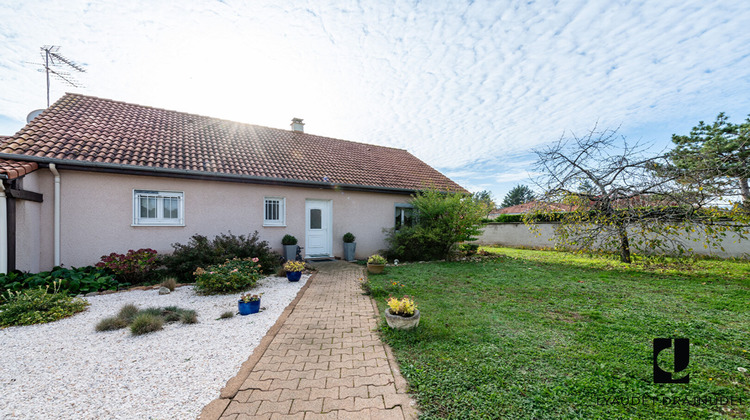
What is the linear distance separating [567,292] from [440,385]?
492 centimetres

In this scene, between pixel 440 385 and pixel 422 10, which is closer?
pixel 440 385

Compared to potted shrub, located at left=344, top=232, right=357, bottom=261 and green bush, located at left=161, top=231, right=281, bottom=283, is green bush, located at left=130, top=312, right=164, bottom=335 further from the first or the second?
potted shrub, located at left=344, top=232, right=357, bottom=261

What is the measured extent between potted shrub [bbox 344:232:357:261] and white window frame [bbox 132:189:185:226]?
509 cm

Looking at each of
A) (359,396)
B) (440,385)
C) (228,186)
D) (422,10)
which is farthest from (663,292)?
(228,186)

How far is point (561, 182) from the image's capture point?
29.3ft

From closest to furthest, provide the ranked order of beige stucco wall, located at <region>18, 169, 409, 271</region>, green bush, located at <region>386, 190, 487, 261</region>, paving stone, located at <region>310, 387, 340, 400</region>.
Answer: paving stone, located at <region>310, 387, 340, 400</region> < beige stucco wall, located at <region>18, 169, 409, 271</region> < green bush, located at <region>386, 190, 487, 261</region>

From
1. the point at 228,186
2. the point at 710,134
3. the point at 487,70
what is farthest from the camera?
the point at 710,134

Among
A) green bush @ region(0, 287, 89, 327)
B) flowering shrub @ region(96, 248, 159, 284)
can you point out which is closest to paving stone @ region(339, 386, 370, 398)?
green bush @ region(0, 287, 89, 327)

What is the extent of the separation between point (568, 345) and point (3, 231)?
971 centimetres

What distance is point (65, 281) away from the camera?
551 centimetres

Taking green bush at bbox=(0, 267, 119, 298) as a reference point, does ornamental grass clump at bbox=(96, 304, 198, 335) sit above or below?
below

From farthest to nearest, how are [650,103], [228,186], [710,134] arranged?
[710,134] → [228,186] → [650,103]

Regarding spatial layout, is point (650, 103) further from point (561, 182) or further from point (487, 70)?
point (487, 70)

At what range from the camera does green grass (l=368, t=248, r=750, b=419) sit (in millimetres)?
2301
